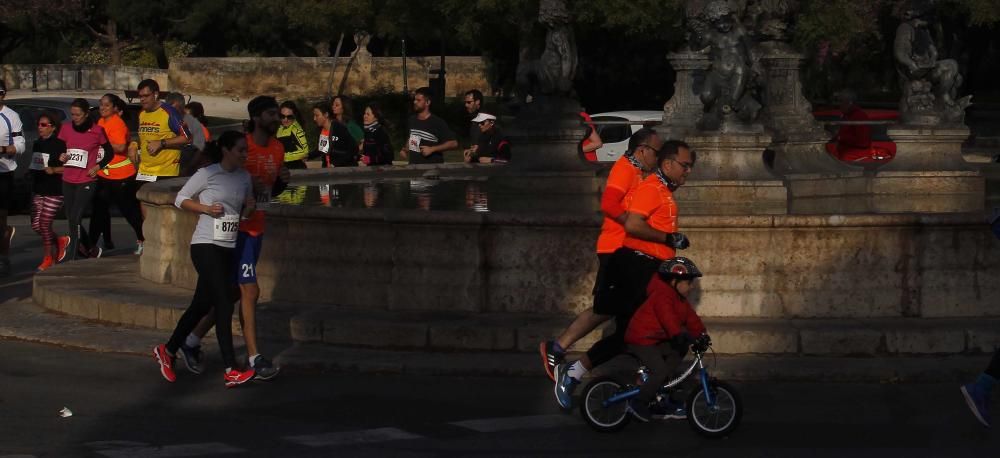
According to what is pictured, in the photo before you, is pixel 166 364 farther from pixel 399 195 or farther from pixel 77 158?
pixel 399 195

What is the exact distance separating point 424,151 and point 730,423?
10.1m

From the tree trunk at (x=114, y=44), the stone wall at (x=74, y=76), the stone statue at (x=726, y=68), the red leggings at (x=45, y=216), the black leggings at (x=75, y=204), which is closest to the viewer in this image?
the stone statue at (x=726, y=68)

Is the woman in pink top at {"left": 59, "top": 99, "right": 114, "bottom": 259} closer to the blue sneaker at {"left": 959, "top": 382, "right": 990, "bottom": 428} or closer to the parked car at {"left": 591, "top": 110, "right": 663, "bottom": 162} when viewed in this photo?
the blue sneaker at {"left": 959, "top": 382, "right": 990, "bottom": 428}

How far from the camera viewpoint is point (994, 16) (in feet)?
137

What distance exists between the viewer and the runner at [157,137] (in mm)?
16719

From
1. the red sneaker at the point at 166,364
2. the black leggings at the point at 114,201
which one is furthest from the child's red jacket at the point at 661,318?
the black leggings at the point at 114,201

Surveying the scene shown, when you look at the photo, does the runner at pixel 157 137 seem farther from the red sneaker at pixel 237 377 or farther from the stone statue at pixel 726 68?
the red sneaker at pixel 237 377

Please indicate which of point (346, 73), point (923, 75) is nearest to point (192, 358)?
point (923, 75)

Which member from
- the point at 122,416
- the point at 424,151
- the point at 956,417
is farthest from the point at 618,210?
the point at 424,151

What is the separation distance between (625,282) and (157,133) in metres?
8.05

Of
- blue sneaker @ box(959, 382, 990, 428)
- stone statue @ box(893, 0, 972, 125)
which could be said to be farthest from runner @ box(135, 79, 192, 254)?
blue sneaker @ box(959, 382, 990, 428)

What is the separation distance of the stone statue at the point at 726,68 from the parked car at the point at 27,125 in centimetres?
1140

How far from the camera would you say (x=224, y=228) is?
1049 centimetres

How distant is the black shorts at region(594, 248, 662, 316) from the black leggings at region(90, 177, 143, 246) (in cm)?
807
